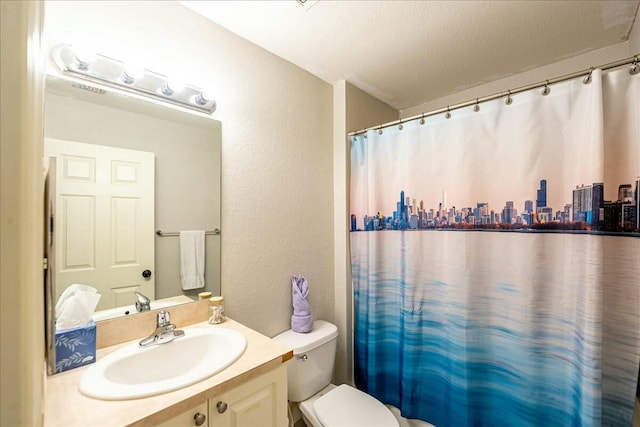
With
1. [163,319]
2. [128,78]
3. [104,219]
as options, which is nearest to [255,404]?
[163,319]

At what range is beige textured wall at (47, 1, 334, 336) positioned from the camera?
1094 millimetres

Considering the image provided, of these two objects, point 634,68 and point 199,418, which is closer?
point 199,418

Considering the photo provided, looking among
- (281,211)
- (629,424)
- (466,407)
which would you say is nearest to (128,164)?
(281,211)

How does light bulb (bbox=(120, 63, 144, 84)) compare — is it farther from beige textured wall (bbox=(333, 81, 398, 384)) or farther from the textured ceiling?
beige textured wall (bbox=(333, 81, 398, 384))

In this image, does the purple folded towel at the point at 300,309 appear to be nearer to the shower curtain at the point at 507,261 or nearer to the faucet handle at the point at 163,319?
the shower curtain at the point at 507,261

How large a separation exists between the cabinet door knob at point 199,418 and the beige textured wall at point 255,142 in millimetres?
597

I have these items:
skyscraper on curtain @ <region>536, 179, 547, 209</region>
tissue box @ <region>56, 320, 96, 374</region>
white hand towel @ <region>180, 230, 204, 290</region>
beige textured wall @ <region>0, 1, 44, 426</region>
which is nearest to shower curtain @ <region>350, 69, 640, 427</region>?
skyscraper on curtain @ <region>536, 179, 547, 209</region>

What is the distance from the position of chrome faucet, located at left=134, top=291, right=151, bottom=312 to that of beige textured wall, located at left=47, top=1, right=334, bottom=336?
0.33 metres

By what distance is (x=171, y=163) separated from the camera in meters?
1.19

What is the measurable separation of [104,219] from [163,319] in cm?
47

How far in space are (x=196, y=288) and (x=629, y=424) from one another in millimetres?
1863

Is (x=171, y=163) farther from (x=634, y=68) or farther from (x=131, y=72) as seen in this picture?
(x=634, y=68)

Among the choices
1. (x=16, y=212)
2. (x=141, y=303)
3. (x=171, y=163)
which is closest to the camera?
(x=16, y=212)

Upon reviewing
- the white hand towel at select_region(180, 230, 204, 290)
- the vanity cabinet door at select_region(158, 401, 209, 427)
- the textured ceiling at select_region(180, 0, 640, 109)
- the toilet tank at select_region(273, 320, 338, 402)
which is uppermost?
the textured ceiling at select_region(180, 0, 640, 109)
